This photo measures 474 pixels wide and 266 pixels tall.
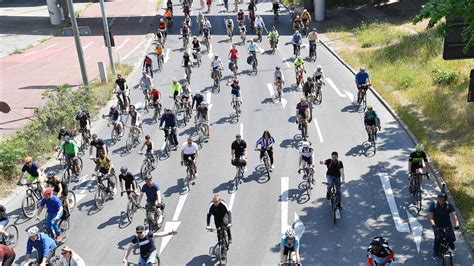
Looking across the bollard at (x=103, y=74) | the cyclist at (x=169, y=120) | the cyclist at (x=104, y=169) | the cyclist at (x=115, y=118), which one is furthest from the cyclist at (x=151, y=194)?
the bollard at (x=103, y=74)

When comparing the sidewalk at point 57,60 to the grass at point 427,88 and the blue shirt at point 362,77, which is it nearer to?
the blue shirt at point 362,77

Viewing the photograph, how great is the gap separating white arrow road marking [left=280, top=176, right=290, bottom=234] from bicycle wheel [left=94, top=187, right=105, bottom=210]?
6.13 metres

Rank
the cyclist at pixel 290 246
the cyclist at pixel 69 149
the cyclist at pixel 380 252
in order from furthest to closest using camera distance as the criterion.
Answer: the cyclist at pixel 69 149 → the cyclist at pixel 290 246 → the cyclist at pixel 380 252

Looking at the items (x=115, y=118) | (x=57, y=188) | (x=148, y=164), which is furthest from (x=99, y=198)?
(x=115, y=118)

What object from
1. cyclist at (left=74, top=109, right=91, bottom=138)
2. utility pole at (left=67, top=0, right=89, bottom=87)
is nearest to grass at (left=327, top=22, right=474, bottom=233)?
cyclist at (left=74, top=109, right=91, bottom=138)

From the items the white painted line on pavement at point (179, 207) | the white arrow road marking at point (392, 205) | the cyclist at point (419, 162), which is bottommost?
the white arrow road marking at point (392, 205)

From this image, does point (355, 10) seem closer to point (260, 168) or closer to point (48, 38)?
point (48, 38)

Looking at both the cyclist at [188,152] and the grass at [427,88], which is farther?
the grass at [427,88]

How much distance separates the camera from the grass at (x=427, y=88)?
783 inches

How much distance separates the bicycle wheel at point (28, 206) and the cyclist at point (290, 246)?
9473 mm

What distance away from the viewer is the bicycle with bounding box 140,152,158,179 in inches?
800

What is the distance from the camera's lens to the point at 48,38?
51.4m

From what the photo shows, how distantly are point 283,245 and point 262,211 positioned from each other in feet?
15.1

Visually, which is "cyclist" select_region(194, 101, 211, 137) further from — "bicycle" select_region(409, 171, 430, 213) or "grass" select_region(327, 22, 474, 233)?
"bicycle" select_region(409, 171, 430, 213)
